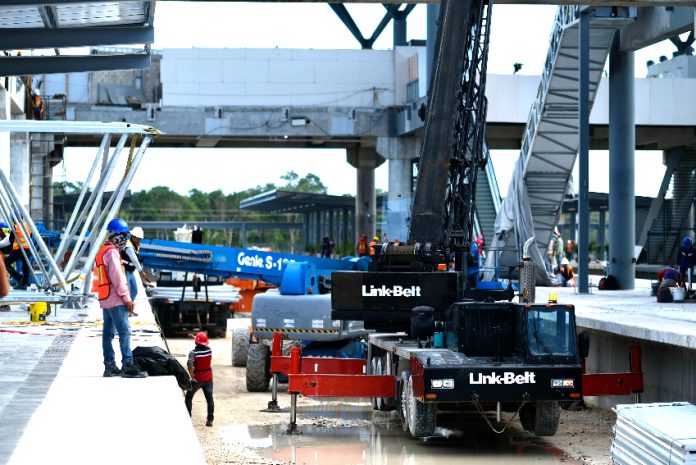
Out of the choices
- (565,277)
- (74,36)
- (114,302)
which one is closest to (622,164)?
(565,277)

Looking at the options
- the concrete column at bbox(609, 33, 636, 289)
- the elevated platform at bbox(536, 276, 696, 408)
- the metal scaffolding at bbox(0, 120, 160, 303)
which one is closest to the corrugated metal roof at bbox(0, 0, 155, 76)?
the metal scaffolding at bbox(0, 120, 160, 303)

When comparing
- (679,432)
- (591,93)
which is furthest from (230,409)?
(591,93)

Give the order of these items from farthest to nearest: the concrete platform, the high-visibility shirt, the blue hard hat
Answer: the high-visibility shirt → the blue hard hat → the concrete platform

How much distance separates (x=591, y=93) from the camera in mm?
36906

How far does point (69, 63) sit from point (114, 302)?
1191 cm

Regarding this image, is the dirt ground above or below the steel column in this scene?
below

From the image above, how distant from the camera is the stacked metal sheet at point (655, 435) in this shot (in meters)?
12.7

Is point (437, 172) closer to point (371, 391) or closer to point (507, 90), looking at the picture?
point (371, 391)

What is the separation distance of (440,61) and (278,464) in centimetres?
929

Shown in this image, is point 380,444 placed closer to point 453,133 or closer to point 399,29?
point 453,133

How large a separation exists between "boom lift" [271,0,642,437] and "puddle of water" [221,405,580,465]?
37cm

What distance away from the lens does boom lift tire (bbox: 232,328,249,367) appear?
26422 mm

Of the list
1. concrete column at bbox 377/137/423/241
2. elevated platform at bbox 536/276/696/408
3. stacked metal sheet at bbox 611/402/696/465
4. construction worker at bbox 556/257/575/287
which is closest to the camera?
stacked metal sheet at bbox 611/402/696/465

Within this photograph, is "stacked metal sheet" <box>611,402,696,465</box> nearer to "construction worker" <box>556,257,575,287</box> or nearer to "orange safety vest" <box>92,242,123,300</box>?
"orange safety vest" <box>92,242,123,300</box>
